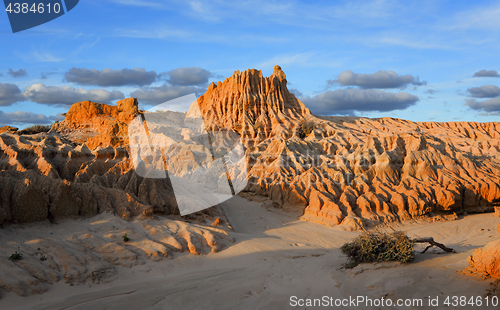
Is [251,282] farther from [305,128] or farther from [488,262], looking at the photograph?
[305,128]

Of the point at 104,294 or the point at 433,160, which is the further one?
the point at 433,160

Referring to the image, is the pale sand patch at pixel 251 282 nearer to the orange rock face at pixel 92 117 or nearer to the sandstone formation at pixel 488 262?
the sandstone formation at pixel 488 262

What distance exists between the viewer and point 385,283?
7539 millimetres

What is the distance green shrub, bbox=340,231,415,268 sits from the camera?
8531 millimetres

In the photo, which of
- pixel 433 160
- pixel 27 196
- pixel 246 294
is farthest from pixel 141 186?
pixel 433 160

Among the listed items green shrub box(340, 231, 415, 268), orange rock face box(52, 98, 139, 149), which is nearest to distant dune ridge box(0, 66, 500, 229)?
green shrub box(340, 231, 415, 268)

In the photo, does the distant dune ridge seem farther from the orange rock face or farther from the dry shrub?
the dry shrub

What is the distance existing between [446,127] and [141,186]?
60.5 m

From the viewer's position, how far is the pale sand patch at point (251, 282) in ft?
23.4

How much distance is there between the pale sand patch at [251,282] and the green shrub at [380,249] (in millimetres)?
318

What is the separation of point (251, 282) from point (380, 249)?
3603mm

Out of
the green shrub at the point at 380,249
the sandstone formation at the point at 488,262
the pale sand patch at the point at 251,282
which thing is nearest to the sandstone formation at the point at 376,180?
the pale sand patch at the point at 251,282

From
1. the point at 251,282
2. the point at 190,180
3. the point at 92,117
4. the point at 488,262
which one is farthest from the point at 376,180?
the point at 92,117

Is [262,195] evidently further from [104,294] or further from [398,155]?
[104,294]
